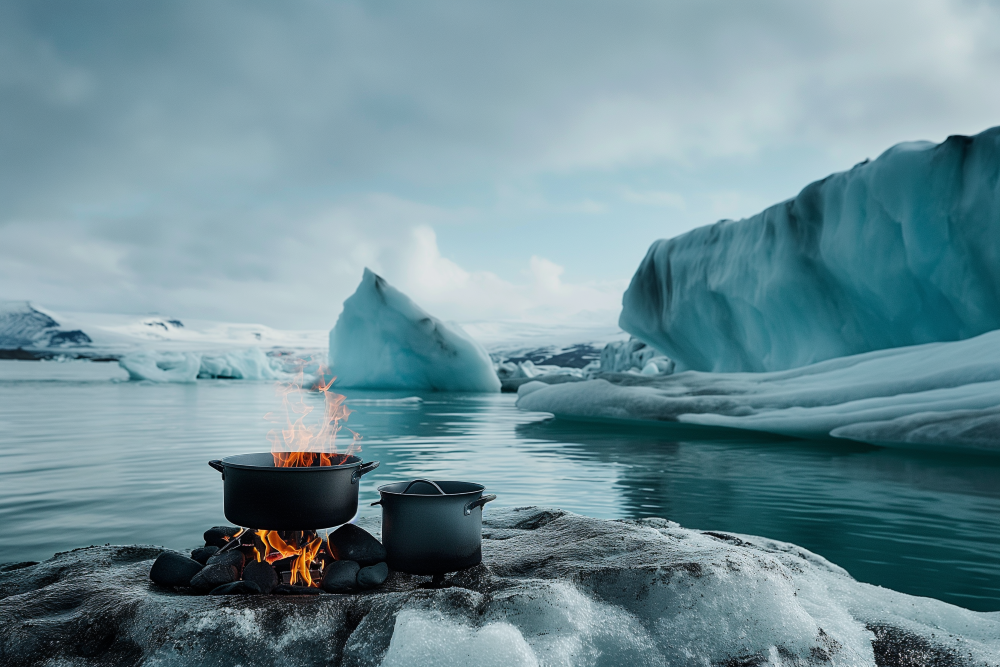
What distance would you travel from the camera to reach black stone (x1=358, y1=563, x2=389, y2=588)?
7.57ft

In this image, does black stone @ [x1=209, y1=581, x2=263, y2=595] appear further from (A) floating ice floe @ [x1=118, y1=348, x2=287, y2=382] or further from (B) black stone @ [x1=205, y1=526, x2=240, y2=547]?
(A) floating ice floe @ [x1=118, y1=348, x2=287, y2=382]

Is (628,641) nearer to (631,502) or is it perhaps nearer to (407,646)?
(407,646)

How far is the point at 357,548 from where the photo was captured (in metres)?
2.46

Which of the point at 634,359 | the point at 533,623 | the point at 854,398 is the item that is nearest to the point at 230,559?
the point at 533,623

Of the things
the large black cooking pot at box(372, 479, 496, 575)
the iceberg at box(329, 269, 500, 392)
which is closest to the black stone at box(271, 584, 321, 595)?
the large black cooking pot at box(372, 479, 496, 575)

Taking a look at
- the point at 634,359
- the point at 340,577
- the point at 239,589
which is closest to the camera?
the point at 239,589

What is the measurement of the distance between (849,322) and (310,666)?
47.9 feet

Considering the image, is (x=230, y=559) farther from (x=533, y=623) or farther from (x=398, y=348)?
(x=398, y=348)

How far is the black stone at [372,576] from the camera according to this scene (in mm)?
2309

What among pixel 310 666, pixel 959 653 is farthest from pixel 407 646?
pixel 959 653

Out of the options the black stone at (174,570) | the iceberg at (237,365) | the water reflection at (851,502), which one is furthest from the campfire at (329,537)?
the iceberg at (237,365)

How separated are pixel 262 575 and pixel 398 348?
22.6 metres

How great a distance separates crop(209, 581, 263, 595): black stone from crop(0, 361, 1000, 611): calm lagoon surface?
6.37ft

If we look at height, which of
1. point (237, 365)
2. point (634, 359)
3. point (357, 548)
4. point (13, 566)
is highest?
point (237, 365)
